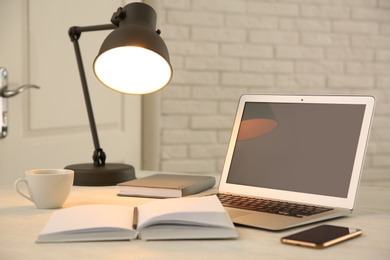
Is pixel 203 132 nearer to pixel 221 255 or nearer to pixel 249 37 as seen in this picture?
pixel 249 37

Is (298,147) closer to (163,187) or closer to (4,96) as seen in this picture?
(163,187)

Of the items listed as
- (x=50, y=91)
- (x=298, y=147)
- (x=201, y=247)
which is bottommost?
(x=201, y=247)

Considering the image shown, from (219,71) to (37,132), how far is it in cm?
84

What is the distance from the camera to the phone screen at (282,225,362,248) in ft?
2.57

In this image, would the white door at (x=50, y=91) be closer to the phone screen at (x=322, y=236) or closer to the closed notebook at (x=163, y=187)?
the closed notebook at (x=163, y=187)

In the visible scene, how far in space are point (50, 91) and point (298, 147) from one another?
115cm

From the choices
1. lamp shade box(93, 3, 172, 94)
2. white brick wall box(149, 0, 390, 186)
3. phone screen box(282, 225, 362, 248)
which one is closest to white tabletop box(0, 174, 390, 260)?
phone screen box(282, 225, 362, 248)

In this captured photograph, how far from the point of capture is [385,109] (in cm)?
257

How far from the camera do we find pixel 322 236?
82 cm

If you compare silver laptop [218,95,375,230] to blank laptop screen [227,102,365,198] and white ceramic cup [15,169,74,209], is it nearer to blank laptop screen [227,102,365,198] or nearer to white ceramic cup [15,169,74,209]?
blank laptop screen [227,102,365,198]

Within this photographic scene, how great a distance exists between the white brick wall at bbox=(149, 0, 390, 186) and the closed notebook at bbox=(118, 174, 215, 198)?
1.07 m

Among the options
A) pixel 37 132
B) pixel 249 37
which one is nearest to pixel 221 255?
pixel 37 132

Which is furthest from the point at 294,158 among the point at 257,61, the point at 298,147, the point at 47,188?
the point at 257,61

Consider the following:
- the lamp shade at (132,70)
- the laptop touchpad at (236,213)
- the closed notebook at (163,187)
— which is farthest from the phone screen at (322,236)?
the lamp shade at (132,70)
